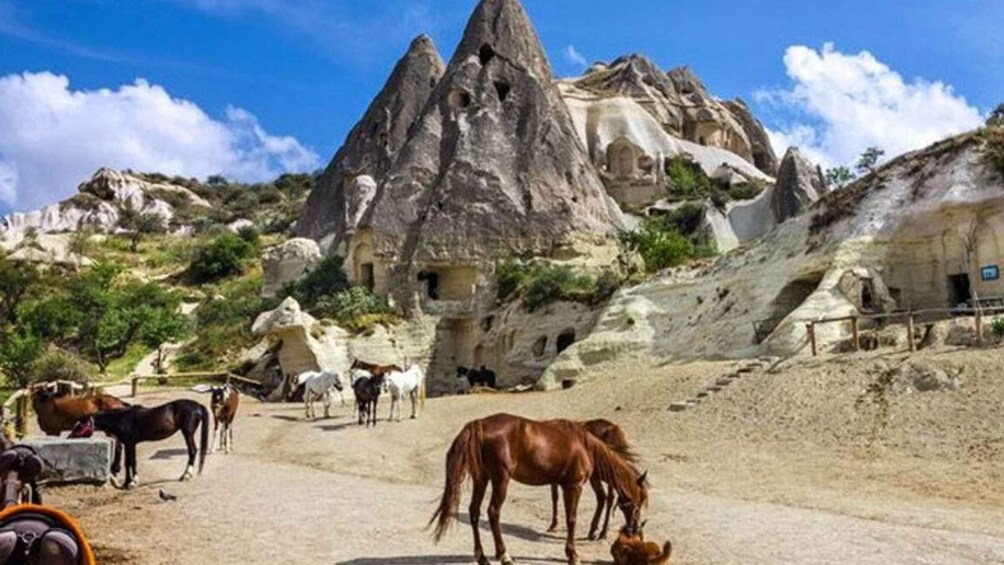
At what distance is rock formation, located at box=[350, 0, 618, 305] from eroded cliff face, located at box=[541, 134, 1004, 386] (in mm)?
13173

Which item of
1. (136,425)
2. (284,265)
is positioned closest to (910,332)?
(136,425)

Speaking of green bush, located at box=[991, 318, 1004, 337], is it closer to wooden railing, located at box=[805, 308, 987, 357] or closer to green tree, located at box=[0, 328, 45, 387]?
wooden railing, located at box=[805, 308, 987, 357]

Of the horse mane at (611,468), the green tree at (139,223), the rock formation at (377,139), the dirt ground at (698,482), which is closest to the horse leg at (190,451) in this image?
the dirt ground at (698,482)

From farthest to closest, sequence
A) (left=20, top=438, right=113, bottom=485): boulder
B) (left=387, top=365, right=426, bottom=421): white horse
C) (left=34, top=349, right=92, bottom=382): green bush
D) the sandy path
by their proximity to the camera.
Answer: (left=34, top=349, right=92, bottom=382): green bush < (left=387, top=365, right=426, bottom=421): white horse < (left=20, top=438, right=113, bottom=485): boulder < the sandy path

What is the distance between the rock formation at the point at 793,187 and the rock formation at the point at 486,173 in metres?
17.6

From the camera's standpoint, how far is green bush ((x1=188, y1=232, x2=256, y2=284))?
69000 mm

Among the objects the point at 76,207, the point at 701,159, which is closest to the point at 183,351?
the point at 701,159

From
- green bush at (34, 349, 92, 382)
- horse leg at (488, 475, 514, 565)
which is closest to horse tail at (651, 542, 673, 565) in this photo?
horse leg at (488, 475, 514, 565)

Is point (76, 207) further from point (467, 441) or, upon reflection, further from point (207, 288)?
point (467, 441)

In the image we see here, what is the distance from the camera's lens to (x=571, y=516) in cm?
898

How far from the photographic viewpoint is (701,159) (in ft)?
253

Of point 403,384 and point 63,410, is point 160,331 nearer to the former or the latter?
point 403,384

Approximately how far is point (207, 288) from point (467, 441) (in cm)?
6060

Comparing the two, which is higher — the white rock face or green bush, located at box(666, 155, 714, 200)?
the white rock face
